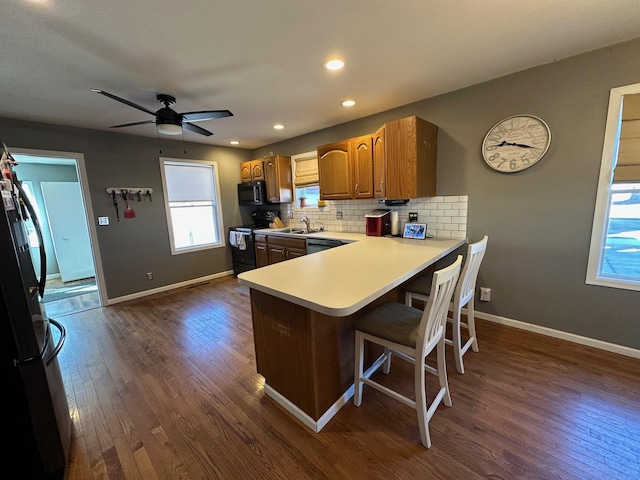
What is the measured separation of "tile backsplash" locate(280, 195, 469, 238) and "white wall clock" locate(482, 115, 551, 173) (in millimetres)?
445

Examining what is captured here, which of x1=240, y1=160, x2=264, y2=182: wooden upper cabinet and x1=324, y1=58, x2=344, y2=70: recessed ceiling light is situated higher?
x1=324, y1=58, x2=344, y2=70: recessed ceiling light

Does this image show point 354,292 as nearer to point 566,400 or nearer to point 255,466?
point 255,466

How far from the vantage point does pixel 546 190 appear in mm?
2293

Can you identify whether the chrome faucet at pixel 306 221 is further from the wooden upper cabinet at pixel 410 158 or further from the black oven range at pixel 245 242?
the wooden upper cabinet at pixel 410 158

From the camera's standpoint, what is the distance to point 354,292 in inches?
50.9

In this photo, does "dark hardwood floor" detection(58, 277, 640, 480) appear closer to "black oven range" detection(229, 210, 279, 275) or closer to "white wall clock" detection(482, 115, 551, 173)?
"white wall clock" detection(482, 115, 551, 173)

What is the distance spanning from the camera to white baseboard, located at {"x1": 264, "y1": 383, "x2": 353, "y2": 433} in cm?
155

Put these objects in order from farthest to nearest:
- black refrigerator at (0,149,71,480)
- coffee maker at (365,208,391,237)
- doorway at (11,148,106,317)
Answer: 1. doorway at (11,148,106,317)
2. coffee maker at (365,208,391,237)
3. black refrigerator at (0,149,71,480)

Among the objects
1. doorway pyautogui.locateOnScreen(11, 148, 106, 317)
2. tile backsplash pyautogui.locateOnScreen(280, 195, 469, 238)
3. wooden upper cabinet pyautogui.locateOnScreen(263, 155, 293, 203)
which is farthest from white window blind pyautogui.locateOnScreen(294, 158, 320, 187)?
doorway pyautogui.locateOnScreen(11, 148, 106, 317)

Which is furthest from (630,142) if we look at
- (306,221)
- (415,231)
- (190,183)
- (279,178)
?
(190,183)

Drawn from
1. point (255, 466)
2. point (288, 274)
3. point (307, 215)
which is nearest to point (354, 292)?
point (288, 274)

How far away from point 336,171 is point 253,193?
1967mm

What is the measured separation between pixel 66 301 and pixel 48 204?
197 centimetres

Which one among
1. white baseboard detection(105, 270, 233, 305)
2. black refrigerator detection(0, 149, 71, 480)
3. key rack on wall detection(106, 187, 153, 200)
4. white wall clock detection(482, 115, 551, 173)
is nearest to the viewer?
black refrigerator detection(0, 149, 71, 480)
